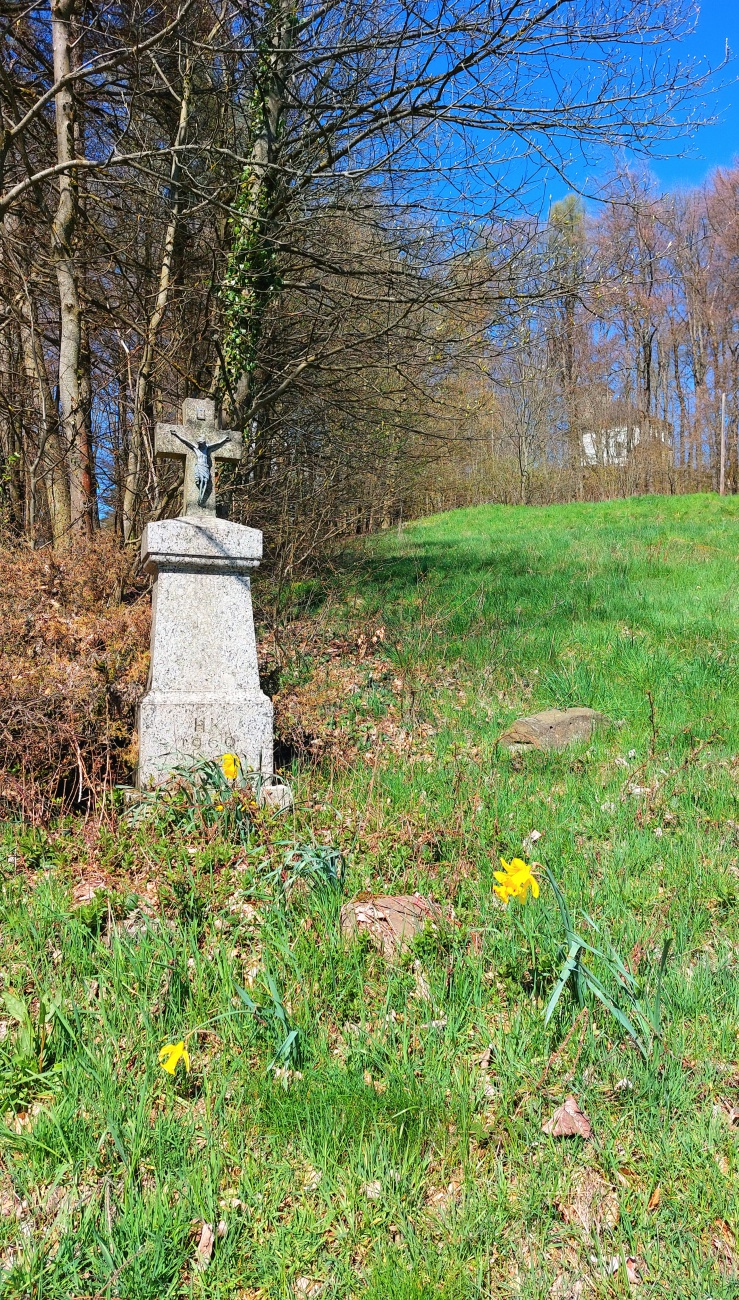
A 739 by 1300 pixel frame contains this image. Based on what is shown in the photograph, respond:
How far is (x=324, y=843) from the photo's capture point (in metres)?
3.15

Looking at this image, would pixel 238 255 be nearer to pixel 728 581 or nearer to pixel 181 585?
pixel 181 585

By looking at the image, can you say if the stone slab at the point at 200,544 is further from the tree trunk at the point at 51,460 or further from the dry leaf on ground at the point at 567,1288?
the dry leaf on ground at the point at 567,1288

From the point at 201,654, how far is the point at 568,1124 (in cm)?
270

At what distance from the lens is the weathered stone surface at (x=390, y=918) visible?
2.54 m

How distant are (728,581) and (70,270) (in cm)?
724

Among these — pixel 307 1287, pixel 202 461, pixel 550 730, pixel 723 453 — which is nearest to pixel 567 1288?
pixel 307 1287

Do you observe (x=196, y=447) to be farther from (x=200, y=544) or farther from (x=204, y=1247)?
(x=204, y=1247)

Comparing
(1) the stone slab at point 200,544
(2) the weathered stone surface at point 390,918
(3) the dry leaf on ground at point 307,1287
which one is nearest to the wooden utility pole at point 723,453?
(1) the stone slab at point 200,544

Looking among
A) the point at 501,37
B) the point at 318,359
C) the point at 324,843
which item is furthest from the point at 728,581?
the point at 324,843

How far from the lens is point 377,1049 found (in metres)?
A: 2.06

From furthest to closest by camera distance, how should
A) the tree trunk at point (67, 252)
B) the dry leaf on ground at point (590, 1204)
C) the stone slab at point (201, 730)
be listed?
1. the tree trunk at point (67, 252)
2. the stone slab at point (201, 730)
3. the dry leaf on ground at point (590, 1204)

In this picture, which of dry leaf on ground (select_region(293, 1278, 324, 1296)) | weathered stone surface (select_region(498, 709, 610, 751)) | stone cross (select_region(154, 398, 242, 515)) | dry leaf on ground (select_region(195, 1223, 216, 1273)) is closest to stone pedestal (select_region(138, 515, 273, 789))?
stone cross (select_region(154, 398, 242, 515))

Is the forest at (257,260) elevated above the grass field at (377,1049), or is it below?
above

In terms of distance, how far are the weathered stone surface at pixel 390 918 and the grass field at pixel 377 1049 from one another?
69 millimetres
